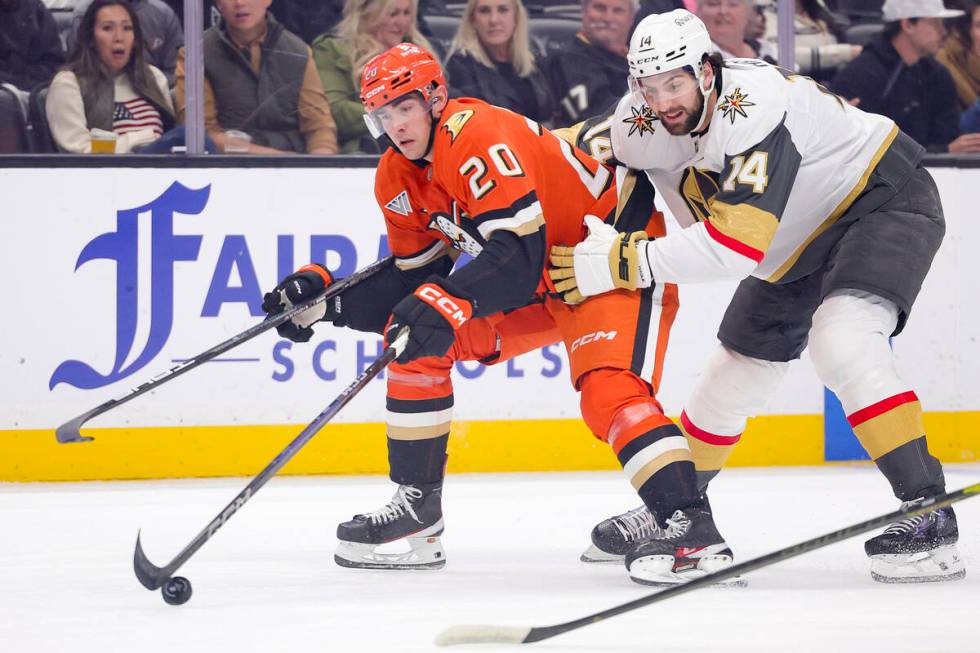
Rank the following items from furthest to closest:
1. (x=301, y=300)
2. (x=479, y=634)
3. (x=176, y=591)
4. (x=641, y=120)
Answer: (x=301, y=300), (x=641, y=120), (x=176, y=591), (x=479, y=634)

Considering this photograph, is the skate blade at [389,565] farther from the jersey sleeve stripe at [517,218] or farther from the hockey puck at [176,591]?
the jersey sleeve stripe at [517,218]

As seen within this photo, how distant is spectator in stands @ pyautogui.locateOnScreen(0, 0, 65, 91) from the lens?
448 cm

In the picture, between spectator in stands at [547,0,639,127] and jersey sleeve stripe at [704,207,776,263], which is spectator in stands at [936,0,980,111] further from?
jersey sleeve stripe at [704,207,776,263]

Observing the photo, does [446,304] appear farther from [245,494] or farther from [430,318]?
[245,494]

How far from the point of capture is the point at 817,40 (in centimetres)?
497

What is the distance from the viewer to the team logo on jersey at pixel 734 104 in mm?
2682

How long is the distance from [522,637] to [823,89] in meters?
1.38

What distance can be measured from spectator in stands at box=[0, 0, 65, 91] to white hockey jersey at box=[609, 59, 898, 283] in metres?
2.31

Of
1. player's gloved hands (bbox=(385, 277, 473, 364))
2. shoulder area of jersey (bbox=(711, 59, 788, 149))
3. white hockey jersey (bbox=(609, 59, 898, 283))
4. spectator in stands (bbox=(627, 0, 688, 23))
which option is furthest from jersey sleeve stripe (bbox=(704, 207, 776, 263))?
spectator in stands (bbox=(627, 0, 688, 23))

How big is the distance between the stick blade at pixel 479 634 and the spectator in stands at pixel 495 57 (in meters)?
2.85

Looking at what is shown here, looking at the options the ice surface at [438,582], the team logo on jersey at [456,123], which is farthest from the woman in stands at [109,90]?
the team logo on jersey at [456,123]

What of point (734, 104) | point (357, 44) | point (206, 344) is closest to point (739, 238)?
point (734, 104)

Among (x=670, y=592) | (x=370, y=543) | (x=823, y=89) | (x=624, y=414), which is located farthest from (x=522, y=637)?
(x=823, y=89)

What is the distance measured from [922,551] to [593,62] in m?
2.58
